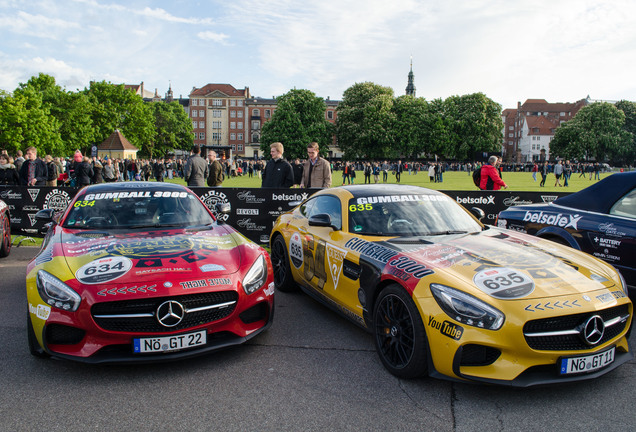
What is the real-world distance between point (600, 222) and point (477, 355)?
3158 millimetres

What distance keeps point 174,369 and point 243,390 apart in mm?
693

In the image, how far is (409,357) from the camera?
333 cm

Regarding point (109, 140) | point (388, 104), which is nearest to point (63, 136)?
point (109, 140)

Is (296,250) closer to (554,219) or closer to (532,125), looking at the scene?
(554,219)

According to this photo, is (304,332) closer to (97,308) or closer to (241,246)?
(241,246)

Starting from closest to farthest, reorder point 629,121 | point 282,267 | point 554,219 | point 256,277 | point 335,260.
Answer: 1. point 256,277
2. point 335,260
3. point 554,219
4. point 282,267
5. point 629,121

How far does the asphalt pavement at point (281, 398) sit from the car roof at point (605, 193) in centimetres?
227

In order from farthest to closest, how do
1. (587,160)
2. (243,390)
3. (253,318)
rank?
(587,160) → (253,318) → (243,390)

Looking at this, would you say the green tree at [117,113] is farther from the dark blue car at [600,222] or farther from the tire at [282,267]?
the dark blue car at [600,222]

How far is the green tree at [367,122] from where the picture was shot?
6800cm

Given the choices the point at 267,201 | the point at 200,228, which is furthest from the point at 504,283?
the point at 267,201

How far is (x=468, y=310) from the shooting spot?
3.00 meters

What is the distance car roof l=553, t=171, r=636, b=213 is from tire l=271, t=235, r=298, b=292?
141 inches

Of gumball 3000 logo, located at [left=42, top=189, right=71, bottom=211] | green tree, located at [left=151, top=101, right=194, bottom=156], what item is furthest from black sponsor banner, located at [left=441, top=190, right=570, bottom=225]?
green tree, located at [left=151, top=101, right=194, bottom=156]
